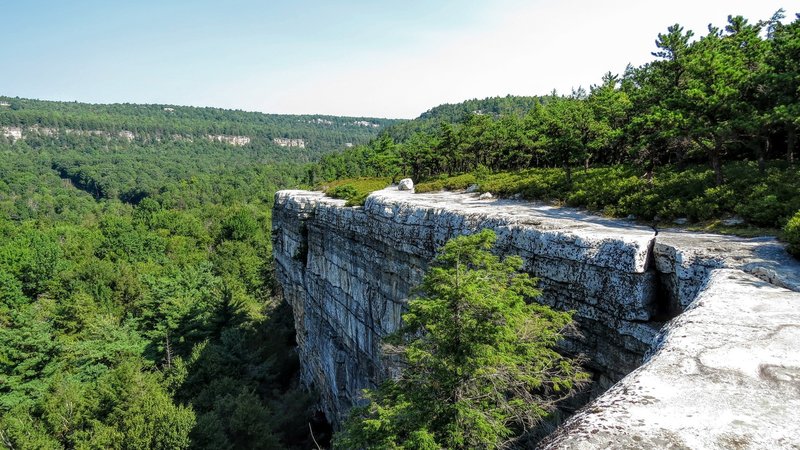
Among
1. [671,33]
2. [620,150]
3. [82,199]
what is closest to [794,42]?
[671,33]

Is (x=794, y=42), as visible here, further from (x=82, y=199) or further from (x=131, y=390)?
(x=82, y=199)

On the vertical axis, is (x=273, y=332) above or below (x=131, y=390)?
below

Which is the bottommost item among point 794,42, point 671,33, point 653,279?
point 653,279

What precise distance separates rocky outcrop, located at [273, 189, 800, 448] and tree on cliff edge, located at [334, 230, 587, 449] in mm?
1020

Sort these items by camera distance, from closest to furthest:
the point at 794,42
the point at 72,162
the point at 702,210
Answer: the point at 702,210 → the point at 794,42 → the point at 72,162

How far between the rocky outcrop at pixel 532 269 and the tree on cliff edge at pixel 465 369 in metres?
1.02

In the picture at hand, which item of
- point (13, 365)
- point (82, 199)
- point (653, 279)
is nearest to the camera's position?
point (653, 279)

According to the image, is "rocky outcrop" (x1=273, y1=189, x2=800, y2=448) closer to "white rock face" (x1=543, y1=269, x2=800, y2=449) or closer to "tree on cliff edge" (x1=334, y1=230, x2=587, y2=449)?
"white rock face" (x1=543, y1=269, x2=800, y2=449)

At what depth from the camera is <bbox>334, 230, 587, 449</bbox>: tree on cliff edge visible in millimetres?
6059

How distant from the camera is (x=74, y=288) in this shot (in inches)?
1644

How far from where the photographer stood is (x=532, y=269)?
8617 mm

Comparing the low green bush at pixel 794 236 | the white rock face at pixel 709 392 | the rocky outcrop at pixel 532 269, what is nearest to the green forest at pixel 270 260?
the low green bush at pixel 794 236

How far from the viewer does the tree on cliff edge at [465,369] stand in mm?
6059

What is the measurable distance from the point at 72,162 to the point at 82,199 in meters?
62.5
